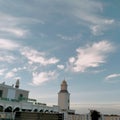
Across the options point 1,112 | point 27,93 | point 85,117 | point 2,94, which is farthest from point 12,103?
point 85,117

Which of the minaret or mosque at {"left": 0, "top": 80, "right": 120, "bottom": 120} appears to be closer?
mosque at {"left": 0, "top": 80, "right": 120, "bottom": 120}

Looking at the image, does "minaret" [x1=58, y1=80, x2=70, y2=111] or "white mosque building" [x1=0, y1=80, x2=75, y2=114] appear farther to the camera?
"minaret" [x1=58, y1=80, x2=70, y2=111]

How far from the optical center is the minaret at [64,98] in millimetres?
119312

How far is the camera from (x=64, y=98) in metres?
120

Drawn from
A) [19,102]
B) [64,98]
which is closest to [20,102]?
[19,102]

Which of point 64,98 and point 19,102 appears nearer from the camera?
point 19,102

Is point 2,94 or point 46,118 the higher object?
point 2,94

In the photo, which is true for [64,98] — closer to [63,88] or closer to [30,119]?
[63,88]

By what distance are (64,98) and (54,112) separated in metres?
19.7

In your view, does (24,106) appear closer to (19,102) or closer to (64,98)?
(19,102)

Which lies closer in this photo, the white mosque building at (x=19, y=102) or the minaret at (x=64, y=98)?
the white mosque building at (x=19, y=102)

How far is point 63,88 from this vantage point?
123 meters

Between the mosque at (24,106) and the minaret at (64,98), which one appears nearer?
the mosque at (24,106)

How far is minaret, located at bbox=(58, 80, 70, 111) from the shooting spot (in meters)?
119
